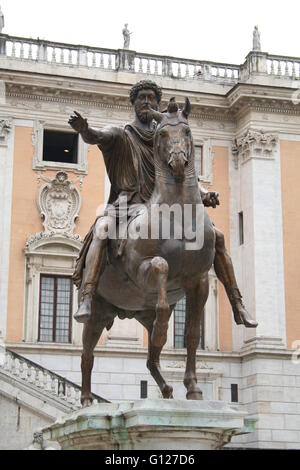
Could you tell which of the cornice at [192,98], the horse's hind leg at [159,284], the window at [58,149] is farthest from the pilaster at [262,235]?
the horse's hind leg at [159,284]

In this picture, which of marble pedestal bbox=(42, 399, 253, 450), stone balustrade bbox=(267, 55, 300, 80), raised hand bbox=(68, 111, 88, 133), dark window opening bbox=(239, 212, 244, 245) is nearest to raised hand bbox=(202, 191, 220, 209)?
raised hand bbox=(68, 111, 88, 133)

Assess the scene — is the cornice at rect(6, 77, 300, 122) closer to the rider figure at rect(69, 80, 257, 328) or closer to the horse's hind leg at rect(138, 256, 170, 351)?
the rider figure at rect(69, 80, 257, 328)

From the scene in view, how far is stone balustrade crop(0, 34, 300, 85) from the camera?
30344mm

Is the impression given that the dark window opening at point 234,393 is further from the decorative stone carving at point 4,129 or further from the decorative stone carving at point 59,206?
the decorative stone carving at point 4,129

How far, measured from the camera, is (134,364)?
28.3 m

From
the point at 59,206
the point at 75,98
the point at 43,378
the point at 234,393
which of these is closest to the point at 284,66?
the point at 75,98

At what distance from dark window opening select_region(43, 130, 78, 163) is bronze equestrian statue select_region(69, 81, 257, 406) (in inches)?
862

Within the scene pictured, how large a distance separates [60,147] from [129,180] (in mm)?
23332

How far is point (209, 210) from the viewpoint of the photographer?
99.0ft
